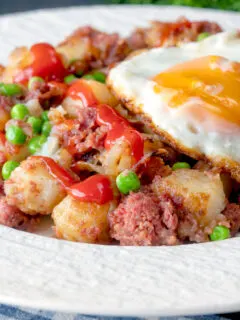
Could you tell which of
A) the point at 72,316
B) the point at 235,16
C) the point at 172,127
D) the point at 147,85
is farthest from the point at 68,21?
the point at 72,316

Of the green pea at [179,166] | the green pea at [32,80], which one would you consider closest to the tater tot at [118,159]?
the green pea at [179,166]

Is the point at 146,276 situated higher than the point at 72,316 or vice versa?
the point at 146,276

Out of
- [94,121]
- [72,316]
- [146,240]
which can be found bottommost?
[72,316]

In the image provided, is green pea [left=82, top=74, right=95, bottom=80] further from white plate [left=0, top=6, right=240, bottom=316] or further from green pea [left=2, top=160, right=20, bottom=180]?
white plate [left=0, top=6, right=240, bottom=316]

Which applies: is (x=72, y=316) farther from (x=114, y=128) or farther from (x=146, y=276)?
(x=114, y=128)

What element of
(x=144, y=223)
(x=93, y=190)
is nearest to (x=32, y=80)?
(x=93, y=190)

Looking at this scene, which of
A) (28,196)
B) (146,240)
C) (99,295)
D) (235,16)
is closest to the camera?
(99,295)

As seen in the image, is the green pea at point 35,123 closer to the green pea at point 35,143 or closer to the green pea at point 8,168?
the green pea at point 35,143
